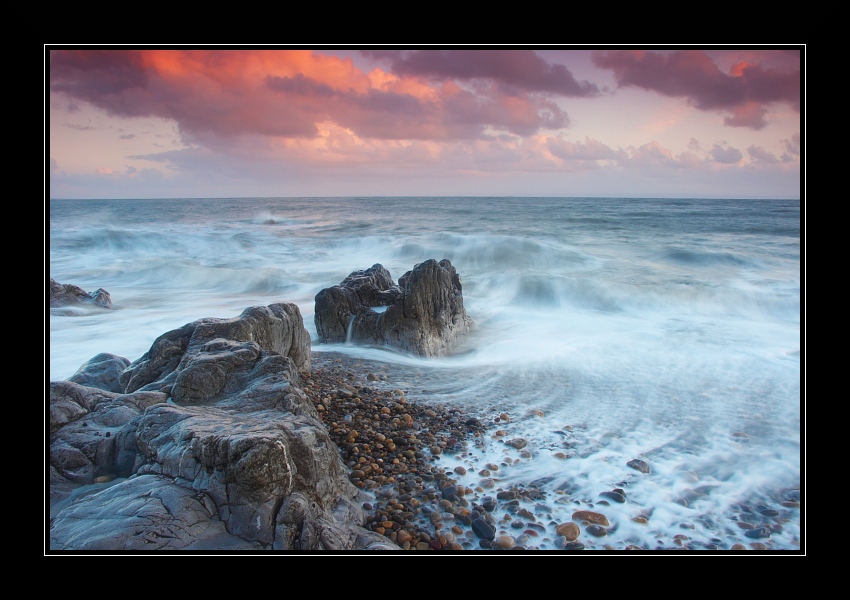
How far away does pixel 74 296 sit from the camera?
6.20 m

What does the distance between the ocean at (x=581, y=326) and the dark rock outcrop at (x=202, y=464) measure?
0.43m

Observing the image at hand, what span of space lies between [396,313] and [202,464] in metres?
3.07

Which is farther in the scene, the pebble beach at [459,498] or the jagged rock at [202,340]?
the jagged rock at [202,340]

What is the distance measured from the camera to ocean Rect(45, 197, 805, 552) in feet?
9.00

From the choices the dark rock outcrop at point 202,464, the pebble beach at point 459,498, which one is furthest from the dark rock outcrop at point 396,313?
the dark rock outcrop at point 202,464

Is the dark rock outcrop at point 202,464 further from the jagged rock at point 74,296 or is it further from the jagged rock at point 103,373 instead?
the jagged rock at point 74,296

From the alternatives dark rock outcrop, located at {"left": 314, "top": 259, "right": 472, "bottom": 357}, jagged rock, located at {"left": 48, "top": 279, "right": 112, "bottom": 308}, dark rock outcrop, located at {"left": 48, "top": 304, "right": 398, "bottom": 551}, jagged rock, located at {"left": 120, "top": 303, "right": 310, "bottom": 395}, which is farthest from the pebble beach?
jagged rock, located at {"left": 48, "top": 279, "right": 112, "bottom": 308}

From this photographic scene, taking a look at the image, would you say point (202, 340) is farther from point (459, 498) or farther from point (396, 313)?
point (396, 313)

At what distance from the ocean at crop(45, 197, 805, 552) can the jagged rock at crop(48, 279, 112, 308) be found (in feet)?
0.84

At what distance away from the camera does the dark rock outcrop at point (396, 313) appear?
4.96 metres

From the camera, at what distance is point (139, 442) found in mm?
2311
